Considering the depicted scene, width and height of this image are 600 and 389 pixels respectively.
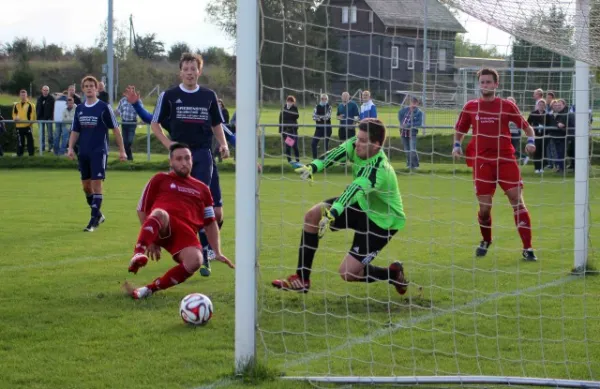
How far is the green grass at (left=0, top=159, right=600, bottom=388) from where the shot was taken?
5.35m

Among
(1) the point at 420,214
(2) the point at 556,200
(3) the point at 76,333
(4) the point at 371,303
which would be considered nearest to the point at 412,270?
(4) the point at 371,303

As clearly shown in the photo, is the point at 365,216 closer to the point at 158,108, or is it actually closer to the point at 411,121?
the point at 411,121

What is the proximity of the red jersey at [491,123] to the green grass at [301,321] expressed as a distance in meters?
1.14

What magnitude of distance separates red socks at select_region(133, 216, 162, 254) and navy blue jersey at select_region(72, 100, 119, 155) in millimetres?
5105

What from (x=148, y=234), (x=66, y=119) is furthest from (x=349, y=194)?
(x=66, y=119)

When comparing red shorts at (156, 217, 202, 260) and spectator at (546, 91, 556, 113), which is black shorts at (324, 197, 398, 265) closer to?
red shorts at (156, 217, 202, 260)

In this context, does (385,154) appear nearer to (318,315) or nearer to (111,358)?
(318,315)

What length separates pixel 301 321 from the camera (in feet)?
21.4

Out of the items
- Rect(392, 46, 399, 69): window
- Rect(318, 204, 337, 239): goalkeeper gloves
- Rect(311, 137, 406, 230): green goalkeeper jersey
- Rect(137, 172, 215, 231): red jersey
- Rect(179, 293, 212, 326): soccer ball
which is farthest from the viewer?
Rect(137, 172, 215, 231): red jersey

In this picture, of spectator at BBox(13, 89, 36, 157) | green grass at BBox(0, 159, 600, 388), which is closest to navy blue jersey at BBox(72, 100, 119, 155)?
green grass at BBox(0, 159, 600, 388)

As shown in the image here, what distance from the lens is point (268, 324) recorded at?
635 cm

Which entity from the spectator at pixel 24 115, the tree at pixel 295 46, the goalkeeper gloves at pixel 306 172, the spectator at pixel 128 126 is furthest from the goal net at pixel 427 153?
the spectator at pixel 24 115

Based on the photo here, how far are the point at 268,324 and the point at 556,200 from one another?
10.9 meters

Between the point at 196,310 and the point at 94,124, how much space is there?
607cm
